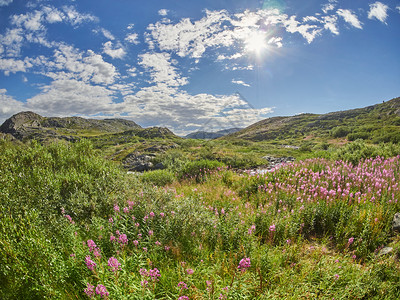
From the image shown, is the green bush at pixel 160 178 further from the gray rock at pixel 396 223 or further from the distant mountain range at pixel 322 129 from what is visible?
the distant mountain range at pixel 322 129

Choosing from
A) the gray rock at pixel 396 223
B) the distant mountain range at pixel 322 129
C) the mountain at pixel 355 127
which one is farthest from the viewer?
the distant mountain range at pixel 322 129

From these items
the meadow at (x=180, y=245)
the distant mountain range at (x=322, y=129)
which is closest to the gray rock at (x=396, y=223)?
the meadow at (x=180, y=245)

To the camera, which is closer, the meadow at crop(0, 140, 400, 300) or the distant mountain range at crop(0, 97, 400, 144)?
the meadow at crop(0, 140, 400, 300)

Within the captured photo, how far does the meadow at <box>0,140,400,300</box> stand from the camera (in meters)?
2.42

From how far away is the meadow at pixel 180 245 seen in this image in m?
2.42

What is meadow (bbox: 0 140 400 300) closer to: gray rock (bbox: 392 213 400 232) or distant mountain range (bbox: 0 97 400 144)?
gray rock (bbox: 392 213 400 232)

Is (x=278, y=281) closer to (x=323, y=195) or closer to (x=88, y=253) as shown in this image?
(x=88, y=253)

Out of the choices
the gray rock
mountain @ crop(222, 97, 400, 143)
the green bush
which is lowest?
the gray rock

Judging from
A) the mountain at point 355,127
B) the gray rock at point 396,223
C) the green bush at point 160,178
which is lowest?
the gray rock at point 396,223

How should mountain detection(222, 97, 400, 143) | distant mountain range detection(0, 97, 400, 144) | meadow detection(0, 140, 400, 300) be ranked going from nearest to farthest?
meadow detection(0, 140, 400, 300) < mountain detection(222, 97, 400, 143) < distant mountain range detection(0, 97, 400, 144)

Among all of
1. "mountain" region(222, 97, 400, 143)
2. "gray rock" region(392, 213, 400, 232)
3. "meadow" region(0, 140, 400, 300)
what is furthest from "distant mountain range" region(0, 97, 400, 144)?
"meadow" region(0, 140, 400, 300)

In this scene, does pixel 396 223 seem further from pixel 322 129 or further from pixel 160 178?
pixel 322 129

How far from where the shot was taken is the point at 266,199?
5828 mm

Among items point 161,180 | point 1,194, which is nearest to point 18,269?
point 1,194
